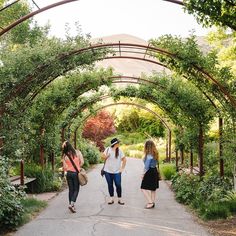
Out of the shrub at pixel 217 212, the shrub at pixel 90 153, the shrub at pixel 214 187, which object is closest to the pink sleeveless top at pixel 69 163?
the shrub at pixel 217 212

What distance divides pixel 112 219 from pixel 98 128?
70.2ft

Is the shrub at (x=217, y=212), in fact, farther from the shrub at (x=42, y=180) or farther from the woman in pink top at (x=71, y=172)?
the shrub at (x=42, y=180)

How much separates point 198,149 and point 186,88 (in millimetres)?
1932

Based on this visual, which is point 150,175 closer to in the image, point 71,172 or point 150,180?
point 150,180

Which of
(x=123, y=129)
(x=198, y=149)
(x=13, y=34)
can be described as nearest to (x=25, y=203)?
(x=198, y=149)

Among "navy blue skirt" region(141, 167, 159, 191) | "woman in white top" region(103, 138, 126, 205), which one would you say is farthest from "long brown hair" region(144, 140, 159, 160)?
"woman in white top" region(103, 138, 126, 205)

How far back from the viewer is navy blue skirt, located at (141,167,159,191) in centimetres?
1091

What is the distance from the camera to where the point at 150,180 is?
10.9m

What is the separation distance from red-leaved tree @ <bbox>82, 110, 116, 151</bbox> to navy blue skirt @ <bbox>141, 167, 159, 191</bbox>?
19540 millimetres

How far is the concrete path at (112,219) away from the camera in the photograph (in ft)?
26.9

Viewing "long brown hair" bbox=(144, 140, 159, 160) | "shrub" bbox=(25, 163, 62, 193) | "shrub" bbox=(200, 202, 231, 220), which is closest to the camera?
"shrub" bbox=(200, 202, 231, 220)

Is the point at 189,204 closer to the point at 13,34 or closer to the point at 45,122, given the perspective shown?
the point at 45,122

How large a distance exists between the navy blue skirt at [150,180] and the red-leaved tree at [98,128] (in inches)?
769

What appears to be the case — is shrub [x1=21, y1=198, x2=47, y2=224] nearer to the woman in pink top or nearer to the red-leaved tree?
the woman in pink top
